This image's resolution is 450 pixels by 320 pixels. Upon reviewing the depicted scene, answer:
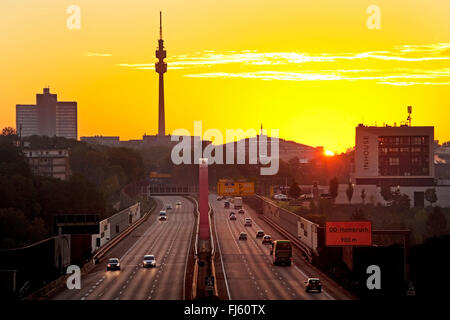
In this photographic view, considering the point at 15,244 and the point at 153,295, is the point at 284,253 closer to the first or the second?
the point at 153,295

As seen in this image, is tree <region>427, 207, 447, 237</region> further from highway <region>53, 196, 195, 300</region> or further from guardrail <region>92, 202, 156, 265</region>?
guardrail <region>92, 202, 156, 265</region>

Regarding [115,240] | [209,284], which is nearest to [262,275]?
[209,284]

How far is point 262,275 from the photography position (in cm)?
8438

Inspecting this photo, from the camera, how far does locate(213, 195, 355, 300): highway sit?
6844cm

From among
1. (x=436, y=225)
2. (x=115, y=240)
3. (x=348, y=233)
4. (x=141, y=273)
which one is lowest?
(x=141, y=273)

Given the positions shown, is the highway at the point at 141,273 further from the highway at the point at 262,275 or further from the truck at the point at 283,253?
the truck at the point at 283,253

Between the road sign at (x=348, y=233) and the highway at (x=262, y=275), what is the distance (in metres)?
3.44

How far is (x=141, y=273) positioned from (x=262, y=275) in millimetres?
10773

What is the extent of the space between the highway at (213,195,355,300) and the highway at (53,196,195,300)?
14.4ft

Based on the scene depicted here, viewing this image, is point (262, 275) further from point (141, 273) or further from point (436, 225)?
point (436, 225)

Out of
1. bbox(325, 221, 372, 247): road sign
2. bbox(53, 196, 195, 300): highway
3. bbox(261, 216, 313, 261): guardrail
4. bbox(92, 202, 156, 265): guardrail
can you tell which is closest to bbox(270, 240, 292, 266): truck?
bbox(325, 221, 372, 247): road sign

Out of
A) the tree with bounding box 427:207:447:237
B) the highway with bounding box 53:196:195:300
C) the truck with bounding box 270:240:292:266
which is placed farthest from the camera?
the tree with bounding box 427:207:447:237

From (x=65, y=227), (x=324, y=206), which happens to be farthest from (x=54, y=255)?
(x=324, y=206)

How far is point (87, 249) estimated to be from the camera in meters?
104
